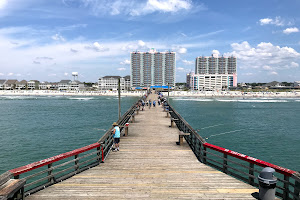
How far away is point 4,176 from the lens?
575cm

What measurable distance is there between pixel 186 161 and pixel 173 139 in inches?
178

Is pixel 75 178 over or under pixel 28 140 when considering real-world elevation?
over

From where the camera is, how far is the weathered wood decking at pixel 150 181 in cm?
672

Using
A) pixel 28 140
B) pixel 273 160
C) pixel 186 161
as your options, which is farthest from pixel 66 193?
pixel 28 140

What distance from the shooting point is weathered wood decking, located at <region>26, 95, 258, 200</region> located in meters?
6.72

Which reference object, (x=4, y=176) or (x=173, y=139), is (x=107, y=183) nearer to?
(x=4, y=176)

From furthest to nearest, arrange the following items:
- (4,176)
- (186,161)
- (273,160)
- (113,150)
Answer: (273,160)
(113,150)
(186,161)
(4,176)

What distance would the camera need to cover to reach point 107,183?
7.61 meters

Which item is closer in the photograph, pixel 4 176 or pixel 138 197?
pixel 4 176

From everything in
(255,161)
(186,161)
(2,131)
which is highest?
(255,161)

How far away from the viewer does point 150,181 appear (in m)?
7.78

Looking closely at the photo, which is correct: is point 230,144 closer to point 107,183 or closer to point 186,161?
point 186,161

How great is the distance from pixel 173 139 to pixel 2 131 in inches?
1229

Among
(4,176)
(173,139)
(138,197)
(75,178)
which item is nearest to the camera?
(4,176)
